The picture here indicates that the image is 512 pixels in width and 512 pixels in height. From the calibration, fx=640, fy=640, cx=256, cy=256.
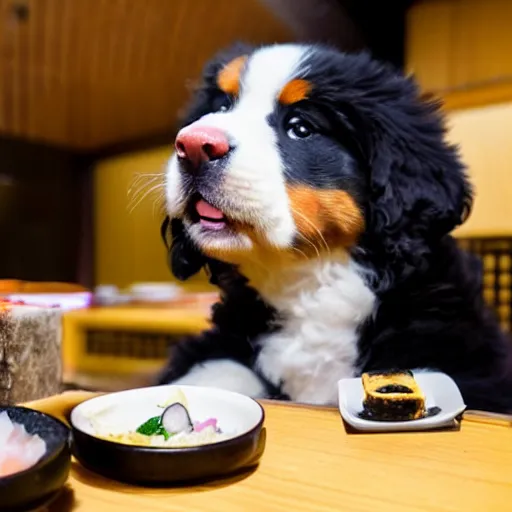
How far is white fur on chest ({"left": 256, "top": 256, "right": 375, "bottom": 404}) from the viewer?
777 millimetres

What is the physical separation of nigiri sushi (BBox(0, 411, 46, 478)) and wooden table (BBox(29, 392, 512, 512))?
0.04 m

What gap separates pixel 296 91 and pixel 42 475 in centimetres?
53

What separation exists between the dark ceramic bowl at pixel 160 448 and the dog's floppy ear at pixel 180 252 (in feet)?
0.93

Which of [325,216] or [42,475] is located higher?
[325,216]

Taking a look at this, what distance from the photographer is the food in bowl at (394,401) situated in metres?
0.57

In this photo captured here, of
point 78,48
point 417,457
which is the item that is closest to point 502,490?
point 417,457

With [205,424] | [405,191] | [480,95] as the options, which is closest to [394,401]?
[205,424]

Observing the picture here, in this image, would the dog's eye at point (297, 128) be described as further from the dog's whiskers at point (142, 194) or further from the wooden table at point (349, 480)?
the wooden table at point (349, 480)

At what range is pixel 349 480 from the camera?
446mm

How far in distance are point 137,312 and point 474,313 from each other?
1.45 m

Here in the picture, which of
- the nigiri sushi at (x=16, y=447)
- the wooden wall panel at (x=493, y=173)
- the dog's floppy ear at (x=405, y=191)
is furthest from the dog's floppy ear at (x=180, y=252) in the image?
the wooden wall panel at (x=493, y=173)

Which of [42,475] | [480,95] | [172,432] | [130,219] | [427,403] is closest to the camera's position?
[42,475]

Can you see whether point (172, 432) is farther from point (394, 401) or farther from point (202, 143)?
point (202, 143)

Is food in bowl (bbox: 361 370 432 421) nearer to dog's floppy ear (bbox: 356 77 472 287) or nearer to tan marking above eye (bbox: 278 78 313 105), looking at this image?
dog's floppy ear (bbox: 356 77 472 287)
